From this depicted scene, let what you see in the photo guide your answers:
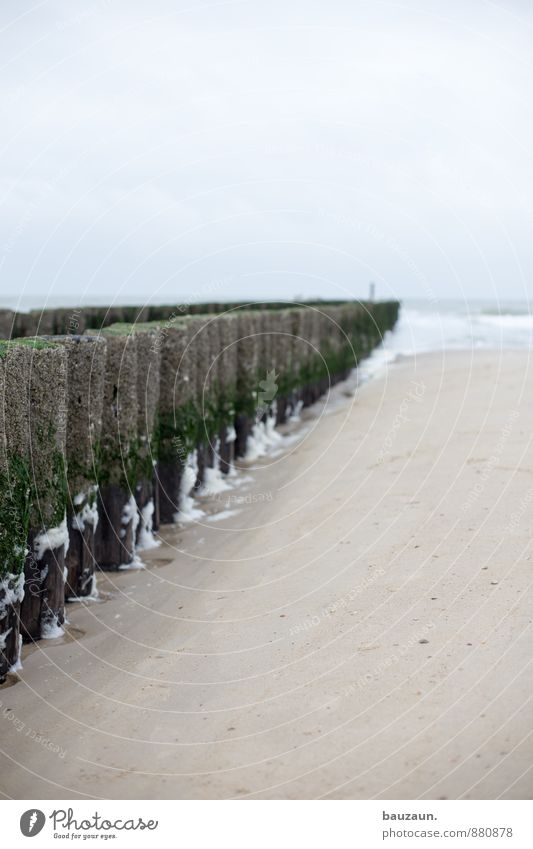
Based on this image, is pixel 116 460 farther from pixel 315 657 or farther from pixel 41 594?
pixel 315 657

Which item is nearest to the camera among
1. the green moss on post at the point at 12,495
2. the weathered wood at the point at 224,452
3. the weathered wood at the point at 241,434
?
the green moss on post at the point at 12,495

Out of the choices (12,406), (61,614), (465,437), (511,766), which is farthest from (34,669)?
(465,437)

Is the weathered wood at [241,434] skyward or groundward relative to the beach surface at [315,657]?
skyward

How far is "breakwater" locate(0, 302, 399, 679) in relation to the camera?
6070mm

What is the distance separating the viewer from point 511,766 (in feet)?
13.8

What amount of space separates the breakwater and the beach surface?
0.33 metres

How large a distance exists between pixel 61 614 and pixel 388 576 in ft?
8.05

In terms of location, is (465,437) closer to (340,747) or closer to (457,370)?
(340,747)

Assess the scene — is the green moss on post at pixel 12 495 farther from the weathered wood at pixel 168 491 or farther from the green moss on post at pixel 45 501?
the weathered wood at pixel 168 491

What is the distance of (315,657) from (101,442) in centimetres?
337

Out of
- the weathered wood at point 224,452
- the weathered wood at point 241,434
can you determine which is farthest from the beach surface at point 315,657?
the weathered wood at point 241,434

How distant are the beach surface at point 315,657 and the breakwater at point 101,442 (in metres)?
0.33

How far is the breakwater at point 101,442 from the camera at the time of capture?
607 centimetres

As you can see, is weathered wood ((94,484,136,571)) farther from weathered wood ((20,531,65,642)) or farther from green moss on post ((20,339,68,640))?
weathered wood ((20,531,65,642))
